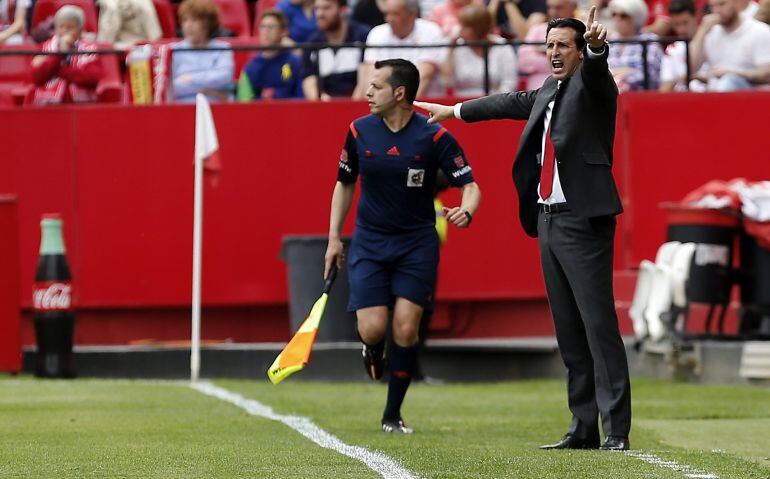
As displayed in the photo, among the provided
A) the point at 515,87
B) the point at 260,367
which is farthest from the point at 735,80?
the point at 260,367

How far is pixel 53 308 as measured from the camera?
16.5 m

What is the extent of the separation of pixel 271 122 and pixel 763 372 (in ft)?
20.0

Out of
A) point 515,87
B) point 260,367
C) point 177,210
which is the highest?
point 515,87

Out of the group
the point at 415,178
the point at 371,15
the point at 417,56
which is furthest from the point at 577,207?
the point at 371,15

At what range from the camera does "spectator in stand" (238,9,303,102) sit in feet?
59.4

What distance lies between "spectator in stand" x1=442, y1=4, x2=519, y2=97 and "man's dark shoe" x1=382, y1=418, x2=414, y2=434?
7619mm

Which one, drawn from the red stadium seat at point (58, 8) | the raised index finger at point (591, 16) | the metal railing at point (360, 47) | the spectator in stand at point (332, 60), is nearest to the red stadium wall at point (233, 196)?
the spectator in stand at point (332, 60)

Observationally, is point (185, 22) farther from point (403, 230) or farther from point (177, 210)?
point (403, 230)

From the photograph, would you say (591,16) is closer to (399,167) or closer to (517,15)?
(399,167)

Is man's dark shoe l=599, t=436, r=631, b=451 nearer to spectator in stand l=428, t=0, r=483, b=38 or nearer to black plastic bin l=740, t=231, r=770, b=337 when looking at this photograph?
black plastic bin l=740, t=231, r=770, b=337

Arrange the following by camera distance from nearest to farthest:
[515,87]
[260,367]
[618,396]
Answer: [618,396] < [260,367] < [515,87]

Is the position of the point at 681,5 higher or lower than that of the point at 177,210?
higher

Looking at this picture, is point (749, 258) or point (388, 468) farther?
point (749, 258)

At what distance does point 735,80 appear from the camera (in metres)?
18.2
